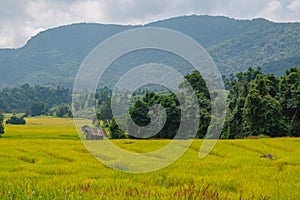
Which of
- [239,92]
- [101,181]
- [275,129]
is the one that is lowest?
[101,181]

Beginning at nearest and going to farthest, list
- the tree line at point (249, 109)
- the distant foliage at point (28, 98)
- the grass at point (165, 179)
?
1. the grass at point (165, 179)
2. the tree line at point (249, 109)
3. the distant foliage at point (28, 98)

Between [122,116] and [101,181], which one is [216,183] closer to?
Answer: [101,181]

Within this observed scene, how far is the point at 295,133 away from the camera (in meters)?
39.3

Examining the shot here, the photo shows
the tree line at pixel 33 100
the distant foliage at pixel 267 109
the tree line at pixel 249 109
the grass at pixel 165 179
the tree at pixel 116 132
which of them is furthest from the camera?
the tree line at pixel 33 100

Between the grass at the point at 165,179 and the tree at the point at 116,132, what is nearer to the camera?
the grass at the point at 165,179

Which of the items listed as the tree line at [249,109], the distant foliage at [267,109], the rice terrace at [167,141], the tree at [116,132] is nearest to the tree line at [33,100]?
the rice terrace at [167,141]

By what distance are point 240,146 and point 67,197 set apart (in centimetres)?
2016

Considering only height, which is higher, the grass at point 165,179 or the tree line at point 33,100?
the tree line at point 33,100

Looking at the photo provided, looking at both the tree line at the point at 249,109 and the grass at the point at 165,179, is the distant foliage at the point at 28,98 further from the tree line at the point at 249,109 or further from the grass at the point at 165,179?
the grass at the point at 165,179

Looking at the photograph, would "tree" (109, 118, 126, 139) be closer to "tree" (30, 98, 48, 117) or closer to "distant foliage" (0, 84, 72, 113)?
"tree" (30, 98, 48, 117)

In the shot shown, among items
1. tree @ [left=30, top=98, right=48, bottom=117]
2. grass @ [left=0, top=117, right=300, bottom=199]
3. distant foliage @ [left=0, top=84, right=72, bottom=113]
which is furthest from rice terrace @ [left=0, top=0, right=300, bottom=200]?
distant foliage @ [left=0, top=84, right=72, bottom=113]

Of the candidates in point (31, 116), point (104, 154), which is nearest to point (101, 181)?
point (104, 154)

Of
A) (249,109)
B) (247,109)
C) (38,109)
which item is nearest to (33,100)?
(38,109)

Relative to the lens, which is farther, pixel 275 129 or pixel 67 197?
pixel 275 129
